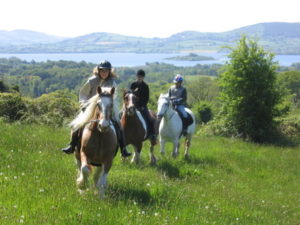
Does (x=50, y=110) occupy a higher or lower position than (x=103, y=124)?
lower

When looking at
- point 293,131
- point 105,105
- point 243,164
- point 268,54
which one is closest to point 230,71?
point 268,54

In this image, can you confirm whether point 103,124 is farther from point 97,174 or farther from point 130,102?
point 130,102

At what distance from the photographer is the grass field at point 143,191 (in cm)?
538

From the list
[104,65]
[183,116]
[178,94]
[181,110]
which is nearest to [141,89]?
[178,94]

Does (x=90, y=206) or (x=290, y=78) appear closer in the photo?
(x=90, y=206)

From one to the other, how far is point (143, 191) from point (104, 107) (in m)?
2.22

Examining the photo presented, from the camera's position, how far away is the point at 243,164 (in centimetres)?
1561

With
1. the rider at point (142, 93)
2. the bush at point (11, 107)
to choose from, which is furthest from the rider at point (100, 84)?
the bush at point (11, 107)

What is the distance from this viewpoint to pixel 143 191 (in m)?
7.52

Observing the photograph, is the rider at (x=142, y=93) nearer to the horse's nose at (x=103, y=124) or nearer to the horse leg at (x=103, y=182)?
the horse leg at (x=103, y=182)

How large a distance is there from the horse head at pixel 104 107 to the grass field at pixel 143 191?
51.6 inches

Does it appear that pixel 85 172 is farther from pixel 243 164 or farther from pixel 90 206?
pixel 243 164

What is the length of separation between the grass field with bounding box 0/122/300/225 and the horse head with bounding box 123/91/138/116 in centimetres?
165

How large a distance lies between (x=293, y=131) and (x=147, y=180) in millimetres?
21267
